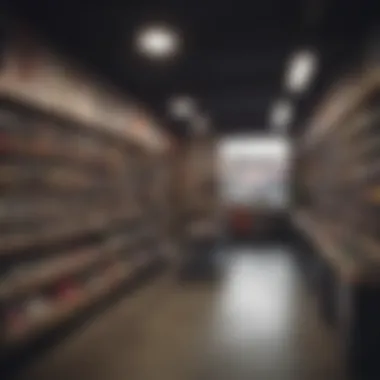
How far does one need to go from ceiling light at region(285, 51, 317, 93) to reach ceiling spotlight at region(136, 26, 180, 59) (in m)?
1.22

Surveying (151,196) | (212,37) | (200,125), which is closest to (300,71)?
(212,37)

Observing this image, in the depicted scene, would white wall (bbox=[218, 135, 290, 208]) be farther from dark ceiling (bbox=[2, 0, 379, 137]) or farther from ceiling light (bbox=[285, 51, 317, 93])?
ceiling light (bbox=[285, 51, 317, 93])

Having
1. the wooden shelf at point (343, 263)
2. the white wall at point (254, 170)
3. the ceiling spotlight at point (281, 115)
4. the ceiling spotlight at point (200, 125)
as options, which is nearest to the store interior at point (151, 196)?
the wooden shelf at point (343, 263)

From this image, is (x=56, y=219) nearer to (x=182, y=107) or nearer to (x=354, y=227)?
(x=354, y=227)

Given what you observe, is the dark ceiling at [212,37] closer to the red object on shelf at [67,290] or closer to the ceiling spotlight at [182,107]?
the ceiling spotlight at [182,107]

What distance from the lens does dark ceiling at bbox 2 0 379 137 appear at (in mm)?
4223

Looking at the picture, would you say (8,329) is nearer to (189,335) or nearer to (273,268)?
(189,335)

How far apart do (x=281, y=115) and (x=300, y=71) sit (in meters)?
4.23

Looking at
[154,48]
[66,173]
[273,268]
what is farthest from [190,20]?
[273,268]

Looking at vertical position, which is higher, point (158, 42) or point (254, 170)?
point (158, 42)

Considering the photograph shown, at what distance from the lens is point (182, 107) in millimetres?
9766

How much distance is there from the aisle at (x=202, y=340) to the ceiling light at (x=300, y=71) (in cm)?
252

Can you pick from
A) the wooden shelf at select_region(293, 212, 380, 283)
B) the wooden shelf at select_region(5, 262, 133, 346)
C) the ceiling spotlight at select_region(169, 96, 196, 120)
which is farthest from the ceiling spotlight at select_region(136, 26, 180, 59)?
the ceiling spotlight at select_region(169, 96, 196, 120)

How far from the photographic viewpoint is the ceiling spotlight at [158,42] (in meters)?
4.94
